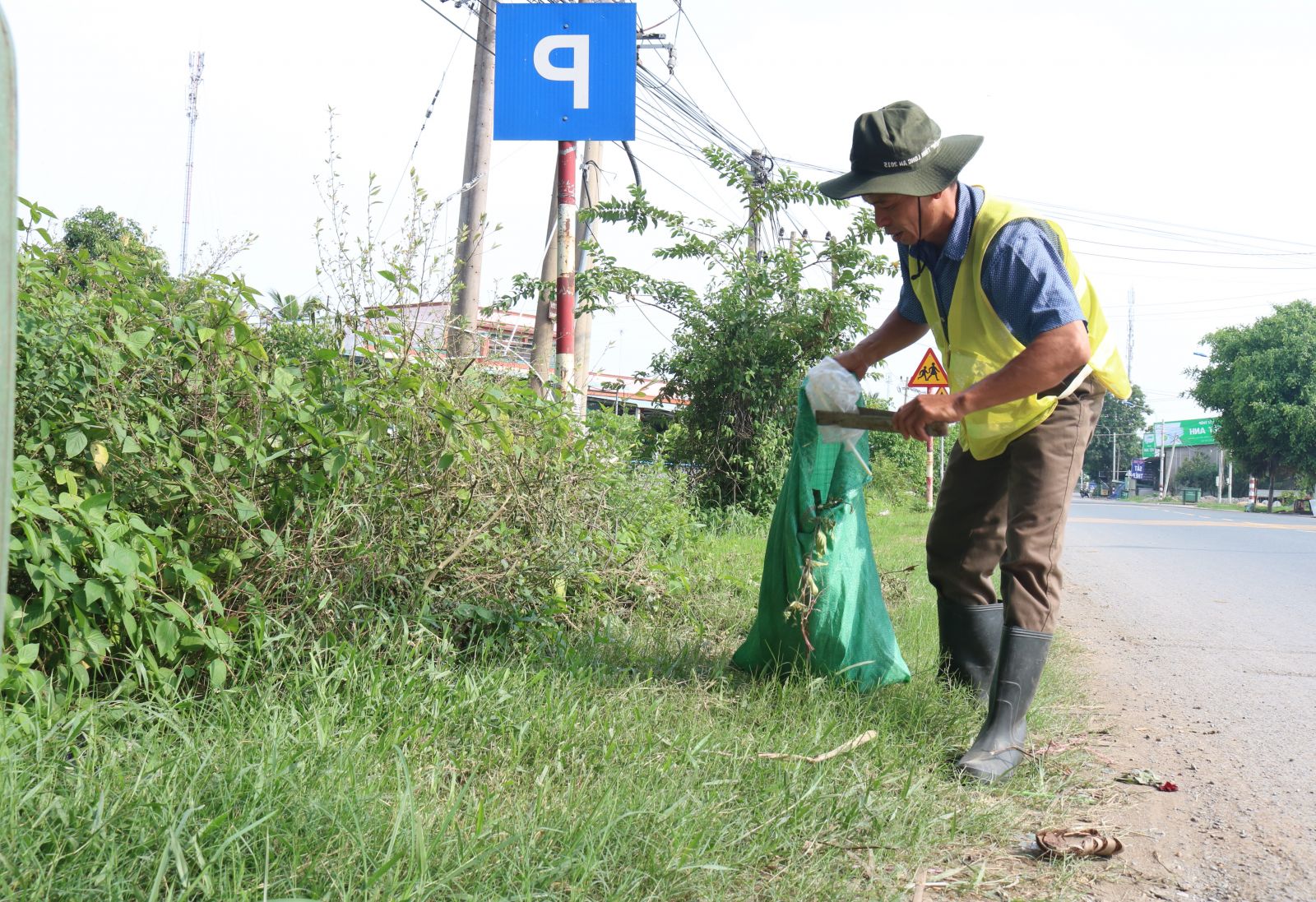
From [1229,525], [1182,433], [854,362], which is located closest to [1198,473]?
[1182,433]

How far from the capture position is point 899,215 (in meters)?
3.15

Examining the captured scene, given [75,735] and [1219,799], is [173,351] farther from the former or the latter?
[1219,799]

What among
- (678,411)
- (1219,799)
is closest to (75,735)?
(1219,799)

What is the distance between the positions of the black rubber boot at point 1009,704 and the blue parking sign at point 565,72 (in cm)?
319

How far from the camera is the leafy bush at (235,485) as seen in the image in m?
2.68

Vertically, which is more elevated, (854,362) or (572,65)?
(572,65)

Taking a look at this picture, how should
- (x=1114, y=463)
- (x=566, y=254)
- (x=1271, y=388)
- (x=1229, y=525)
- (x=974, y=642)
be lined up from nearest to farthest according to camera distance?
(x=974, y=642) < (x=566, y=254) < (x=1229, y=525) < (x=1271, y=388) < (x=1114, y=463)

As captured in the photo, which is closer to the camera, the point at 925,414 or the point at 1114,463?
the point at 925,414

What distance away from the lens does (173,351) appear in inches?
122

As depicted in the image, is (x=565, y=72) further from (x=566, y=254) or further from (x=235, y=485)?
(x=235, y=485)

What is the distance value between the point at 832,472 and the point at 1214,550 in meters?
10.9

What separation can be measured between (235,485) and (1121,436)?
126130 millimetres

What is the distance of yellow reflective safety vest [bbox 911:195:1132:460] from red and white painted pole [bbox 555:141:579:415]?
2638mm

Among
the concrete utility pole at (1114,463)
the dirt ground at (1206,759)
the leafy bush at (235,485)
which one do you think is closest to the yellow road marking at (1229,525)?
the dirt ground at (1206,759)
